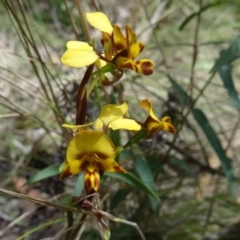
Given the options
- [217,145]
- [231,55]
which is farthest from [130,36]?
[217,145]

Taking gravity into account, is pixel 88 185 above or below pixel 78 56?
below

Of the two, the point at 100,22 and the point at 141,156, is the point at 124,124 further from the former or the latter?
the point at 141,156

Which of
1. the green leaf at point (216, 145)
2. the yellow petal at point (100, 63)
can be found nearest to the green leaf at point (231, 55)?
the green leaf at point (216, 145)

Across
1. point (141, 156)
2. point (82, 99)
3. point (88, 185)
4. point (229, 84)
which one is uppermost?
point (229, 84)

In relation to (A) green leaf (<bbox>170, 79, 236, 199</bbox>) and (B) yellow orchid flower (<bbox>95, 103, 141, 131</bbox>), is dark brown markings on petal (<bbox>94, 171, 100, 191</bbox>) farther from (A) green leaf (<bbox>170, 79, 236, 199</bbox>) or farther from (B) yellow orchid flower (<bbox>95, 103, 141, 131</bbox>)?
(A) green leaf (<bbox>170, 79, 236, 199</bbox>)

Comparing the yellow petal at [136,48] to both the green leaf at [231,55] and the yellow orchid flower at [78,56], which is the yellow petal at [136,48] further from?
the green leaf at [231,55]

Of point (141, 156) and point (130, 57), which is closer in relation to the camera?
point (130, 57)

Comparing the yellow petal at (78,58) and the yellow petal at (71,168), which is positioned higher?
the yellow petal at (78,58)

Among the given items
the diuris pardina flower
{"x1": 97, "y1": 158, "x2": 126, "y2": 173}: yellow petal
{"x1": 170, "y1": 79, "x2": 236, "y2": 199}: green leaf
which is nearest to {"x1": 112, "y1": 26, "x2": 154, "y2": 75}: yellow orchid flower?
the diuris pardina flower
